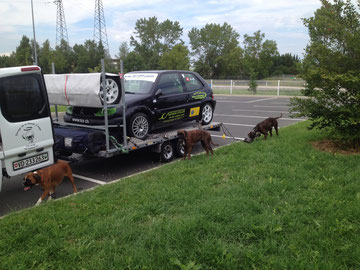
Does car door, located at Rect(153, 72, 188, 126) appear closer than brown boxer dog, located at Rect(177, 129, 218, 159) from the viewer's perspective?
No

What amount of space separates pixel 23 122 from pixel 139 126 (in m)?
2.48

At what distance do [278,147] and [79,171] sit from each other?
4425 millimetres

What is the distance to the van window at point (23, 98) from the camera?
4430mm

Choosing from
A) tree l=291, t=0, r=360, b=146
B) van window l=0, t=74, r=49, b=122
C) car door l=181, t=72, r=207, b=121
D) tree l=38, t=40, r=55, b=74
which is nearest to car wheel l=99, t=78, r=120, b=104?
van window l=0, t=74, r=49, b=122

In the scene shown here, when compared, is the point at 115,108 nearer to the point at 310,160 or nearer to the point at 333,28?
the point at 310,160

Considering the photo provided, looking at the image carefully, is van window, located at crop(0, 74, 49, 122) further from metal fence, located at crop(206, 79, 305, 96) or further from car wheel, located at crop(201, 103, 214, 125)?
metal fence, located at crop(206, 79, 305, 96)

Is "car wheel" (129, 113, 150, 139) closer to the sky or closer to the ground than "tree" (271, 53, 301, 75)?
closer to the ground

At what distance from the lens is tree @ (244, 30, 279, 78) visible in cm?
5772

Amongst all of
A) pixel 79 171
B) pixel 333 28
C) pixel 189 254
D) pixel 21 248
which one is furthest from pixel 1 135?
pixel 333 28

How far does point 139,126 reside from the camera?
262 inches

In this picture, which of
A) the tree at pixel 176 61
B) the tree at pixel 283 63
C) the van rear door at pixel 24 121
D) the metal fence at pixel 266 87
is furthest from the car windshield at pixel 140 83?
the tree at pixel 283 63

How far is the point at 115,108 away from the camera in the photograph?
5953 millimetres

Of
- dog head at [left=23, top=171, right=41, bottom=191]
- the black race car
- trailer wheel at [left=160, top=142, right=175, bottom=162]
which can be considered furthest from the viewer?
trailer wheel at [left=160, top=142, right=175, bottom=162]

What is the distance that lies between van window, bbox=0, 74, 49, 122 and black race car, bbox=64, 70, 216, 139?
1200 mm
